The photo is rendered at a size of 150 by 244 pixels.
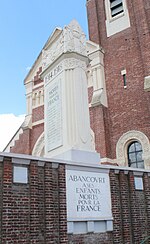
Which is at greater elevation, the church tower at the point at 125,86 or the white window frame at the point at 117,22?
the white window frame at the point at 117,22

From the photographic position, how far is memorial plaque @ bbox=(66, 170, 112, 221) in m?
7.02

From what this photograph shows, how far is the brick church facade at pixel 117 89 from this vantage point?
1606 centimetres

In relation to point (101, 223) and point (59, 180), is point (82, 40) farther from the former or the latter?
point (101, 223)

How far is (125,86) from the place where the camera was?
56.7ft

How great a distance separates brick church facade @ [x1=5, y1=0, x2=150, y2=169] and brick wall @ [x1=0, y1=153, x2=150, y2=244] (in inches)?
283

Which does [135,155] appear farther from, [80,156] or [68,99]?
[80,156]

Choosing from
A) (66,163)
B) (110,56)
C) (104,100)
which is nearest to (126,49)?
(110,56)

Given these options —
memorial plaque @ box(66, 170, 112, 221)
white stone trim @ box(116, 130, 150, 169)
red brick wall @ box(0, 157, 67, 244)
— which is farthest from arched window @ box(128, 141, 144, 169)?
red brick wall @ box(0, 157, 67, 244)

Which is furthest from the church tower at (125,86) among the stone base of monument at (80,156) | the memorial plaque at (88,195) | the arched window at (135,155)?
the memorial plaque at (88,195)

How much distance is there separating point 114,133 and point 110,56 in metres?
5.07

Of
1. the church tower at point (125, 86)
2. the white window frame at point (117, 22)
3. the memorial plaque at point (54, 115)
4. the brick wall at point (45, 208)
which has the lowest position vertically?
the brick wall at point (45, 208)

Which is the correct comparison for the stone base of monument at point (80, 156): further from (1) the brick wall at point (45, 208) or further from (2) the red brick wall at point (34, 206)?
(2) the red brick wall at point (34, 206)

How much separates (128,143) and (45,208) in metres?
10.5

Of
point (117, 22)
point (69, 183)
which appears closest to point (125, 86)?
point (117, 22)
